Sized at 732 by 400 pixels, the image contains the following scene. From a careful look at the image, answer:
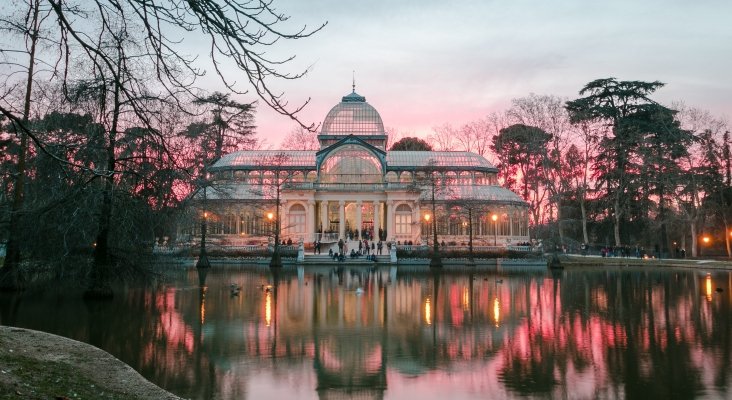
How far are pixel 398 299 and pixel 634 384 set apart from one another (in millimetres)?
11503

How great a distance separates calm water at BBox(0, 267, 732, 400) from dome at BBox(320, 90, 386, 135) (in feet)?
119

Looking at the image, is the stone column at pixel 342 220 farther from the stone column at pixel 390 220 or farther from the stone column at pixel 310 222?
the stone column at pixel 390 220

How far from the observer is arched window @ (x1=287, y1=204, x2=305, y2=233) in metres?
52.0

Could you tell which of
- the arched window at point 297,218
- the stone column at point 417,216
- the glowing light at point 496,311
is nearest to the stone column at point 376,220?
the stone column at point 417,216

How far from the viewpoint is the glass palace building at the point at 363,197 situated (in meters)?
50.3

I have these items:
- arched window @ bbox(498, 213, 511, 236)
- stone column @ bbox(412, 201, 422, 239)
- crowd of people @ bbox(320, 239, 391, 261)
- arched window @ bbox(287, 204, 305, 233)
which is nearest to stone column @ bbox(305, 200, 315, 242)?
arched window @ bbox(287, 204, 305, 233)

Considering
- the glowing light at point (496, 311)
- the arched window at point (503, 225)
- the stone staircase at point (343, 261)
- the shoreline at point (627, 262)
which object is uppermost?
the arched window at point (503, 225)

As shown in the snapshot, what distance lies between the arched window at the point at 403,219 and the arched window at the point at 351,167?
3.19 meters

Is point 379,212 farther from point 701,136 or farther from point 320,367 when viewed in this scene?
point 320,367

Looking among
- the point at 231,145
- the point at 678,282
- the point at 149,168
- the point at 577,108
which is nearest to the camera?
the point at 149,168

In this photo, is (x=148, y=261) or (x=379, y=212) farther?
(x=379, y=212)

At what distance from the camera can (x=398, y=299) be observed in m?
20.4

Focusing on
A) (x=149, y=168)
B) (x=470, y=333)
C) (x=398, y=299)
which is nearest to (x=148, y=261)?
(x=149, y=168)

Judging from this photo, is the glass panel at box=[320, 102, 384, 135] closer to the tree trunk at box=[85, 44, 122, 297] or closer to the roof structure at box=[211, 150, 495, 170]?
the roof structure at box=[211, 150, 495, 170]
